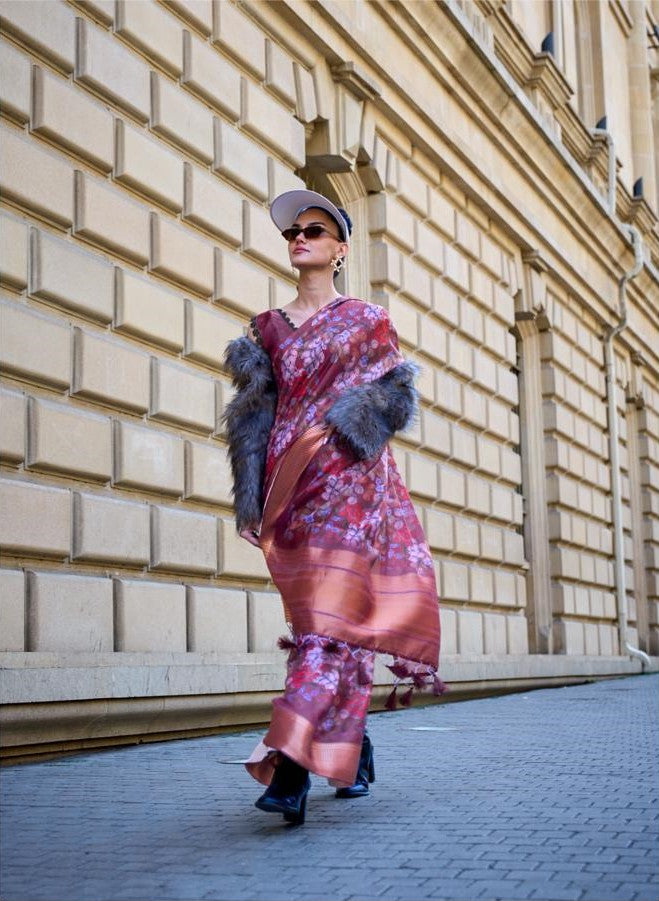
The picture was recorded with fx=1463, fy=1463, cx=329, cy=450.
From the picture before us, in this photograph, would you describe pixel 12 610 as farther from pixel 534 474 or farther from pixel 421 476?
pixel 534 474

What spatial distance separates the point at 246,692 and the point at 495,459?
6.57 meters

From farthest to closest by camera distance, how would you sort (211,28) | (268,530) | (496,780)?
(211,28), (496,780), (268,530)

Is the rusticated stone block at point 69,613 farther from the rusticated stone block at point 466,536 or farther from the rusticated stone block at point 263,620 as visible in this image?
the rusticated stone block at point 466,536

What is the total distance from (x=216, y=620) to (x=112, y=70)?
9.97 feet

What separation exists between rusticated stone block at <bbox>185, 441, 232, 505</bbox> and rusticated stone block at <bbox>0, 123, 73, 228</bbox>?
1.62 meters

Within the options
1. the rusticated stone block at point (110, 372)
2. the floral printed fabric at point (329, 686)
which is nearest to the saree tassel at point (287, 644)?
the floral printed fabric at point (329, 686)

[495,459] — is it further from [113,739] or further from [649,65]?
[649,65]


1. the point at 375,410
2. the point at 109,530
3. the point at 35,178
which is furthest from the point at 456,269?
Answer: the point at 375,410

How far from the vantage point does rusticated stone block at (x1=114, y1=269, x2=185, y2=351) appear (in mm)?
7562

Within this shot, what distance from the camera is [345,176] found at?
37.0 feet

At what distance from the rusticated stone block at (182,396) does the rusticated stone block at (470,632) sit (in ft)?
16.2

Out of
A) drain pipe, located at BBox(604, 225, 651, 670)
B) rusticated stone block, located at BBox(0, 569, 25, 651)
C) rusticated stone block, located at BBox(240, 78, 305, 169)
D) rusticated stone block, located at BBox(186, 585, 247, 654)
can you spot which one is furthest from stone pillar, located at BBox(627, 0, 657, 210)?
rusticated stone block, located at BBox(0, 569, 25, 651)

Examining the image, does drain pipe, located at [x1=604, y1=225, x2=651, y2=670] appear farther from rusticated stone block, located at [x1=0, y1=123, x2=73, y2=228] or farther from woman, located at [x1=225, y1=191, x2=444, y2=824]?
woman, located at [x1=225, y1=191, x2=444, y2=824]

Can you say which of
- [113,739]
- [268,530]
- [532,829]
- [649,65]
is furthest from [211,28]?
[649,65]
